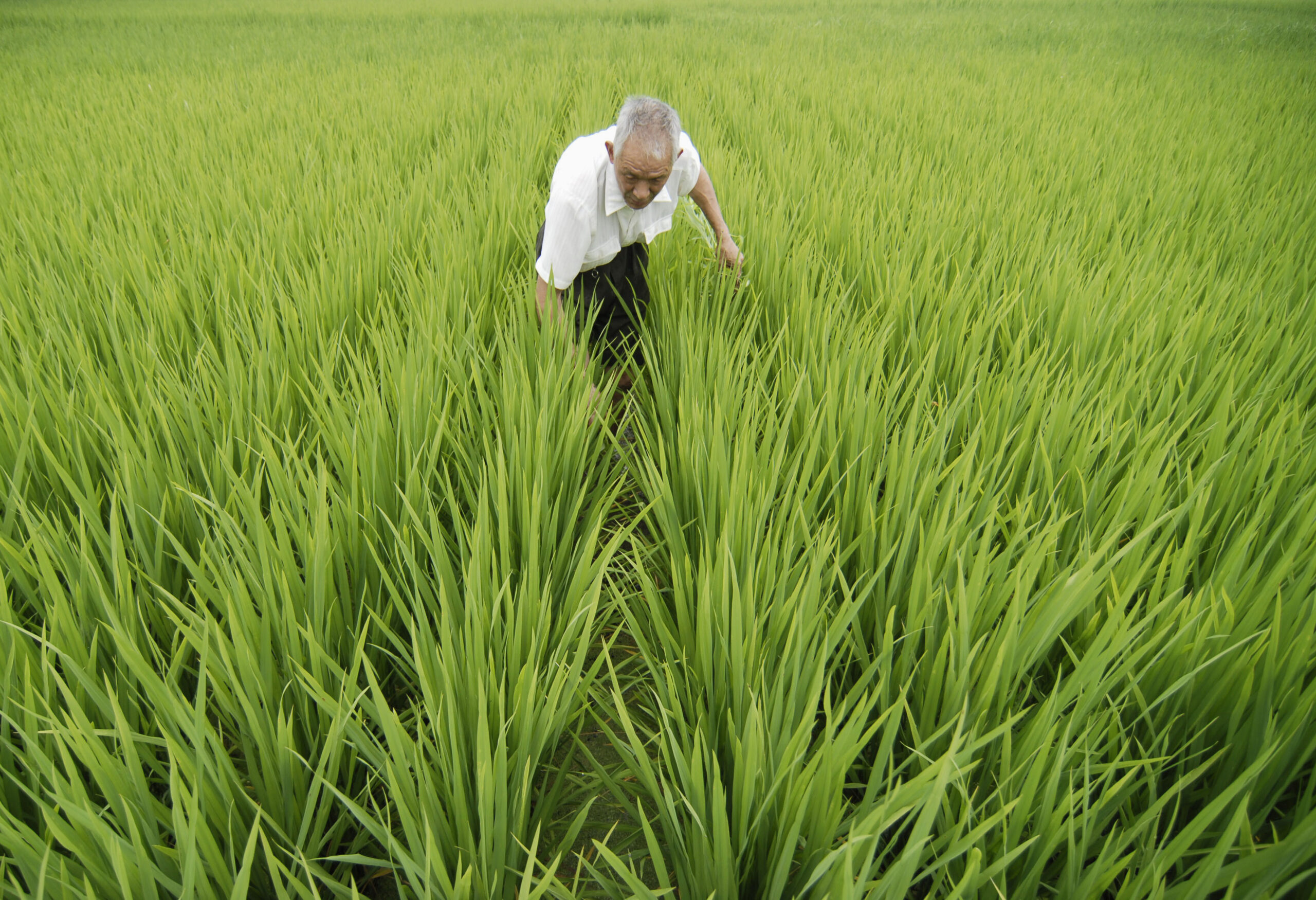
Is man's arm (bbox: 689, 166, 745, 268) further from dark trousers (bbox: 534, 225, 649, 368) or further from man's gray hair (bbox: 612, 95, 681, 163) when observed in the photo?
Answer: man's gray hair (bbox: 612, 95, 681, 163)

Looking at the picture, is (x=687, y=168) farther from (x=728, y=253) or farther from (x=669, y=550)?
(x=669, y=550)

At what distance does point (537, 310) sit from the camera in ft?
5.25

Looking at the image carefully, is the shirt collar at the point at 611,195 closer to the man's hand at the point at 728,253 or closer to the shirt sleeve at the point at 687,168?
the shirt sleeve at the point at 687,168

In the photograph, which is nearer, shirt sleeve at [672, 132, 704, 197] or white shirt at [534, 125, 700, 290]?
white shirt at [534, 125, 700, 290]

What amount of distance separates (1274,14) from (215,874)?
50.3ft

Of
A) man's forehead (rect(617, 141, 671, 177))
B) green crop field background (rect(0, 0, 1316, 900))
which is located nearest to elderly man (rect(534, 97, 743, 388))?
man's forehead (rect(617, 141, 671, 177))

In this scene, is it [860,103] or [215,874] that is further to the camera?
[860,103]

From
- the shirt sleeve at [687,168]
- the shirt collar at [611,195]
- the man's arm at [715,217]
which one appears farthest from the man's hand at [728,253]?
the shirt collar at [611,195]

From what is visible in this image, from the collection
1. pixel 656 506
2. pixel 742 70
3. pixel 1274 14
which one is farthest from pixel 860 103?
pixel 1274 14

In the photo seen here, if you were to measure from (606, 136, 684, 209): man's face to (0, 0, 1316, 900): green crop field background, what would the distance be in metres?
0.29

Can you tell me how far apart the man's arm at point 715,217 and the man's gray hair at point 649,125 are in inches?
13.7

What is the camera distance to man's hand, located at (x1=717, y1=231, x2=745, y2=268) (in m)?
1.77

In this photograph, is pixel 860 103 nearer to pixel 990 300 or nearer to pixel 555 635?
pixel 990 300

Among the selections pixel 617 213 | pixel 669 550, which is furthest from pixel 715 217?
pixel 669 550
